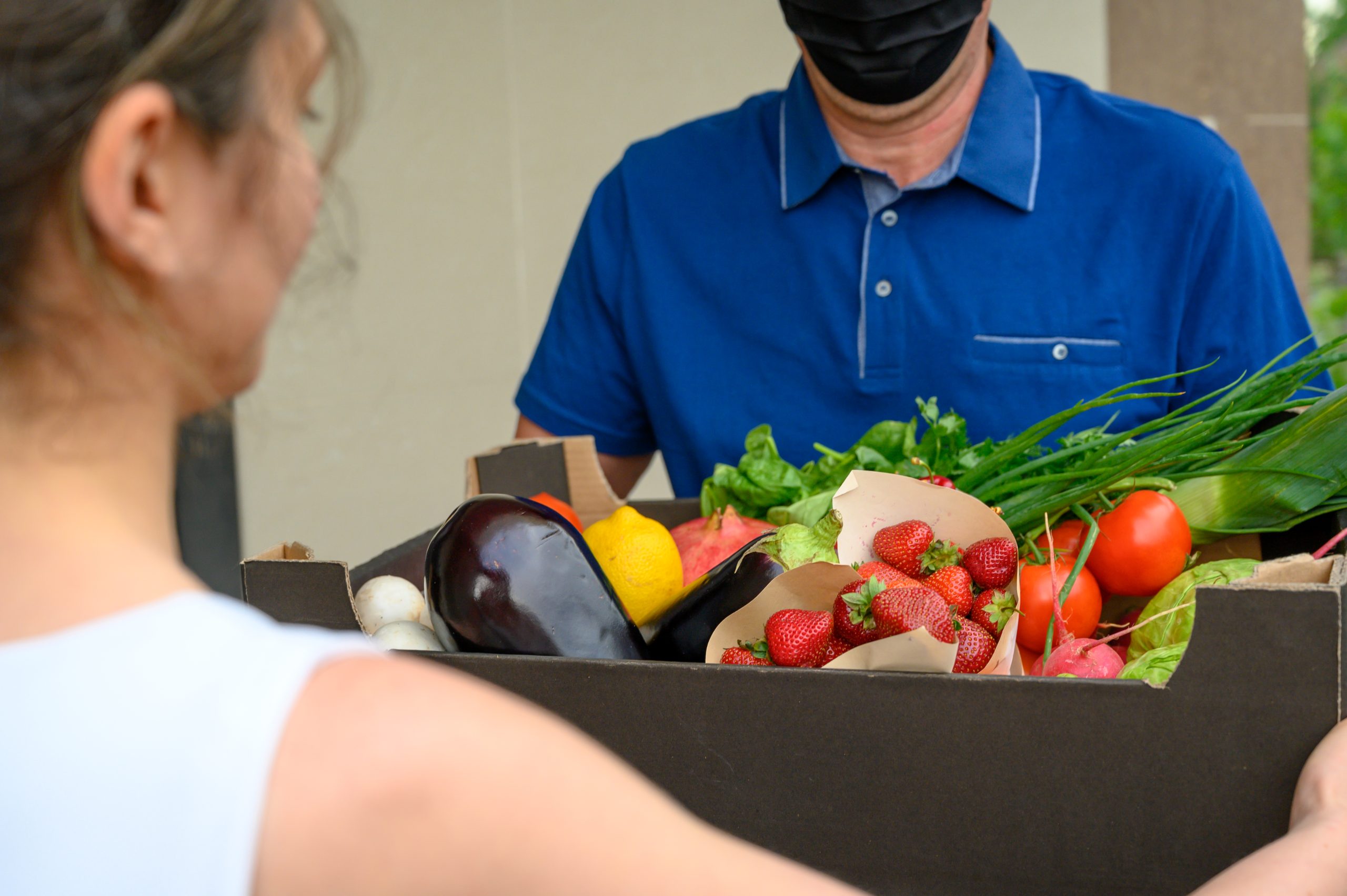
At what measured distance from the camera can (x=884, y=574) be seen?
1.09 metres

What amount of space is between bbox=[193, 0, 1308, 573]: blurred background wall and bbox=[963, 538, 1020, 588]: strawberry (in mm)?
1609

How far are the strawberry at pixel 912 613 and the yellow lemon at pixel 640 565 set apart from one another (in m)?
0.28

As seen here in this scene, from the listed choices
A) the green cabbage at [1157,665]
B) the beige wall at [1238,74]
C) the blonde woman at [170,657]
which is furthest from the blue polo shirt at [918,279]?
the beige wall at [1238,74]

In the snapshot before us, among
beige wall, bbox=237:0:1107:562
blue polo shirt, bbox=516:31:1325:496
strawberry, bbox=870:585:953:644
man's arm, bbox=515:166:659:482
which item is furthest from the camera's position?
beige wall, bbox=237:0:1107:562

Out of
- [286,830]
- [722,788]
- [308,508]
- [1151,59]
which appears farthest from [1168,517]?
[1151,59]

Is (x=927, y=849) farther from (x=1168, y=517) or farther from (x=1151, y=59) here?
(x=1151, y=59)

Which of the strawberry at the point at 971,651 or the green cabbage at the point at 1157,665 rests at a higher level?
the strawberry at the point at 971,651

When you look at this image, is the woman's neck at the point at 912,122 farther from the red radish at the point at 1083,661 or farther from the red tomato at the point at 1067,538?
the red radish at the point at 1083,661

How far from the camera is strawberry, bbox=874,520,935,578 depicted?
112 centimetres

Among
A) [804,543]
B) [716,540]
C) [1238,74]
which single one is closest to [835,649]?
[804,543]

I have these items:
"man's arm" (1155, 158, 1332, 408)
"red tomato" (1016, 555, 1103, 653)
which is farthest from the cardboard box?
"man's arm" (1155, 158, 1332, 408)

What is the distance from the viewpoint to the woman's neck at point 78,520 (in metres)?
0.50

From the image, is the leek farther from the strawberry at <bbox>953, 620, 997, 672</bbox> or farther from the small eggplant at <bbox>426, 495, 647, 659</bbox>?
the small eggplant at <bbox>426, 495, 647, 659</bbox>

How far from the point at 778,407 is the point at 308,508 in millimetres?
1351
